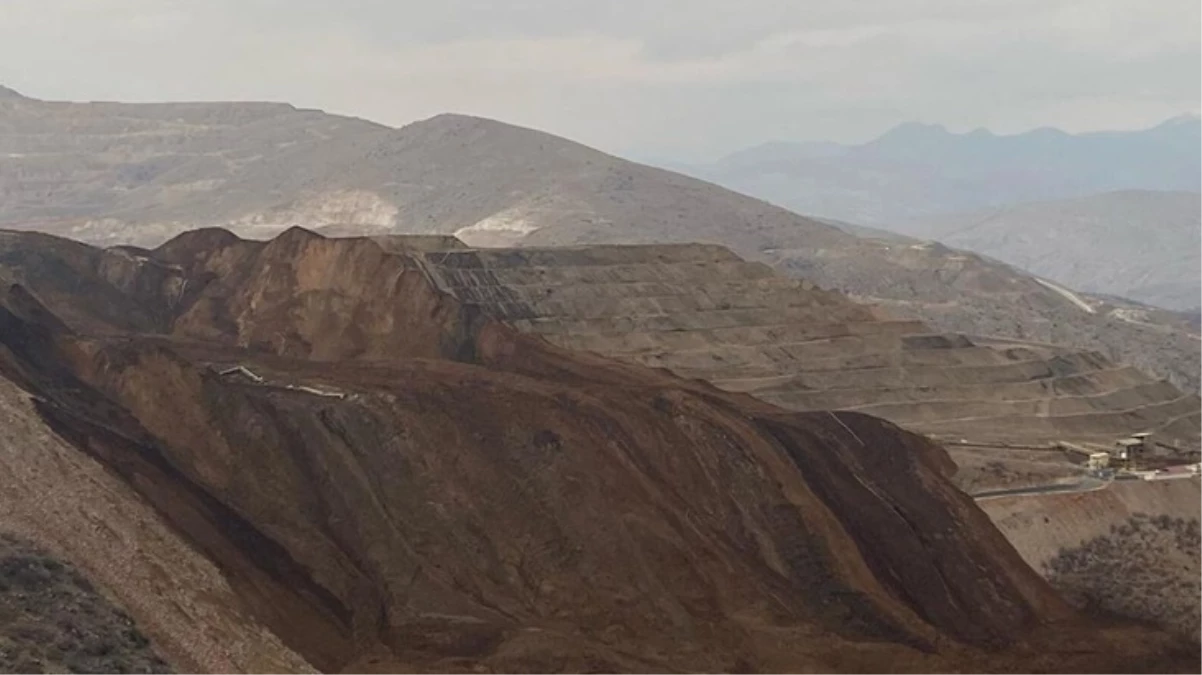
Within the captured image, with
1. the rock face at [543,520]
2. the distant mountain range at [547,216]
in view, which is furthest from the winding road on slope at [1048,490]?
the distant mountain range at [547,216]

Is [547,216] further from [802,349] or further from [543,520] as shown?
[543,520]

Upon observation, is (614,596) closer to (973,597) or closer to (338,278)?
(973,597)

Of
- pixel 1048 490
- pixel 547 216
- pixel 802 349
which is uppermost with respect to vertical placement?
pixel 547 216

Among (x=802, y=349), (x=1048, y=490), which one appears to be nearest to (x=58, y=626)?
(x=1048, y=490)

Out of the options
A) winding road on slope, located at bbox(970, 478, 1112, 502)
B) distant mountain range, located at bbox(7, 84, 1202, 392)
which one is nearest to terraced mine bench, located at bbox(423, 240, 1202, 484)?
winding road on slope, located at bbox(970, 478, 1112, 502)

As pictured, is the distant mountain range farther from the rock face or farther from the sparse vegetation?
the sparse vegetation

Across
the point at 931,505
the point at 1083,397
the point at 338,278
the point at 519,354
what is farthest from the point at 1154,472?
the point at 338,278

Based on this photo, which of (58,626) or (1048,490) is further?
(1048,490)

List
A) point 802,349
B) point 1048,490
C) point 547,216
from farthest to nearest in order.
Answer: point 547,216 < point 802,349 < point 1048,490
